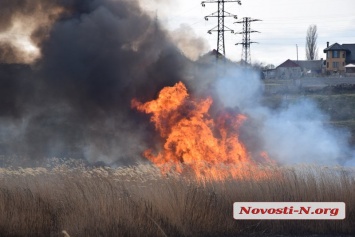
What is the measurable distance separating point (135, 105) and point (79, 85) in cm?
329

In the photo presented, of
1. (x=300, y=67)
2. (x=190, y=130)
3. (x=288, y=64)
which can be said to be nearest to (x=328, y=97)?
(x=190, y=130)

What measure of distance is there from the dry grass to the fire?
5.48 metres

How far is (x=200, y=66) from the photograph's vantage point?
2684 cm

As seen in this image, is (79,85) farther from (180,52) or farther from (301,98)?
(301,98)

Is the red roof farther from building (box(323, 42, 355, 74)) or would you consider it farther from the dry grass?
the dry grass

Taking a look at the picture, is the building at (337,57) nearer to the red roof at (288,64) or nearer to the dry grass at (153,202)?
the red roof at (288,64)

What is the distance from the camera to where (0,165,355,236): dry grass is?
1281cm

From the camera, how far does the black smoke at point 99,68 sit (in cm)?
2478

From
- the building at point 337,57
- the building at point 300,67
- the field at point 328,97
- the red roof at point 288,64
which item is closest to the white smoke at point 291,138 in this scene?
the field at point 328,97

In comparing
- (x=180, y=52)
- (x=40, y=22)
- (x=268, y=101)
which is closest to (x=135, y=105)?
(x=180, y=52)

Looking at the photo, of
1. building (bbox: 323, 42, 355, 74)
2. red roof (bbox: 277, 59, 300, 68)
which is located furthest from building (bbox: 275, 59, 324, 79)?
building (bbox: 323, 42, 355, 74)

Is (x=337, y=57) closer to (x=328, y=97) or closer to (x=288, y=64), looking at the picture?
(x=288, y=64)

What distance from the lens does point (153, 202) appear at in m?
13.1

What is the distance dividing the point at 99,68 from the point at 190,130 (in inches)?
255
